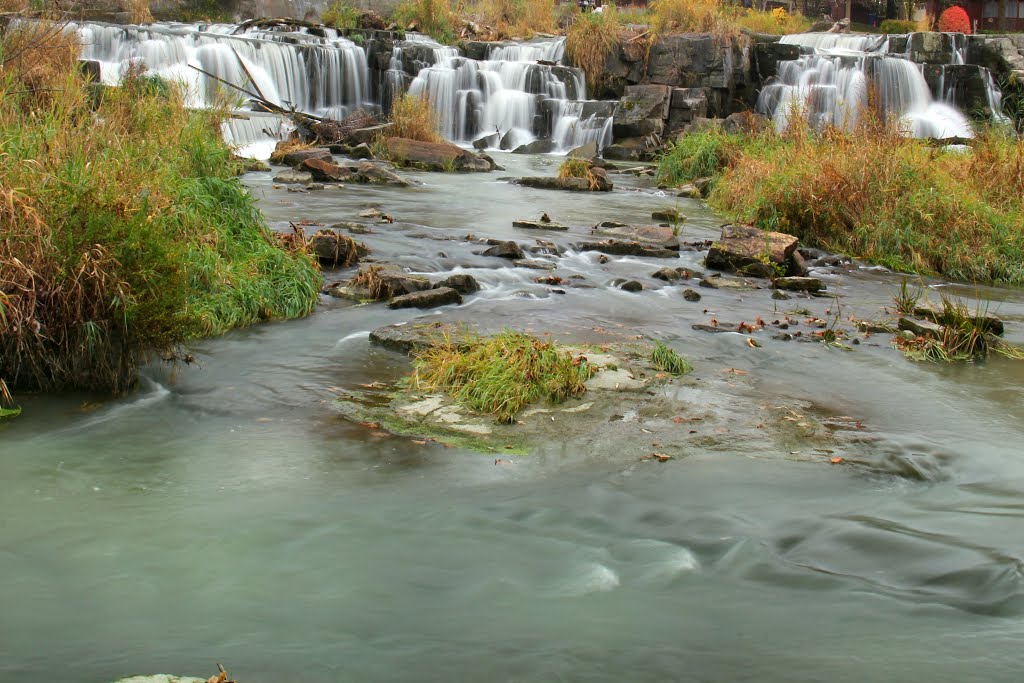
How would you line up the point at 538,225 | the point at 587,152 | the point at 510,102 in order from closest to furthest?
the point at 538,225, the point at 587,152, the point at 510,102

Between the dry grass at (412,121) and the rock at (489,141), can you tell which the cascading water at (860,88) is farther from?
the dry grass at (412,121)

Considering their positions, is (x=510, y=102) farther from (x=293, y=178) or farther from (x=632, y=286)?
(x=632, y=286)

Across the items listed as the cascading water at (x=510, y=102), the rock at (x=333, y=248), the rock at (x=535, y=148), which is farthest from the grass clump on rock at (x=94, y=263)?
the cascading water at (x=510, y=102)

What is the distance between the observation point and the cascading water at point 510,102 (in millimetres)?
23391

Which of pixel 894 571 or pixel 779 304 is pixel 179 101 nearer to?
pixel 779 304

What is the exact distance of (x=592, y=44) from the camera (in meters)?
25.2

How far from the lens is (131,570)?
374 cm

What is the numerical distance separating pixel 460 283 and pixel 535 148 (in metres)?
14.4

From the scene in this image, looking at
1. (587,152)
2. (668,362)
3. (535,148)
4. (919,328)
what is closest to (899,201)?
(919,328)

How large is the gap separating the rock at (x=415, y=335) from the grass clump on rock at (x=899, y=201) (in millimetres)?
5453

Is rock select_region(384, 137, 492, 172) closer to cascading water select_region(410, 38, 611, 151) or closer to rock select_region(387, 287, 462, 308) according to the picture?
cascading water select_region(410, 38, 611, 151)

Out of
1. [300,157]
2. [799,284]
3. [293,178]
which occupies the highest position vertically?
[300,157]

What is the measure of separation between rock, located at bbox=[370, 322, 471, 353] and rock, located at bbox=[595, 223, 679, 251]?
4802mm

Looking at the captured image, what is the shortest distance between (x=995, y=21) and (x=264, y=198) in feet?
111
